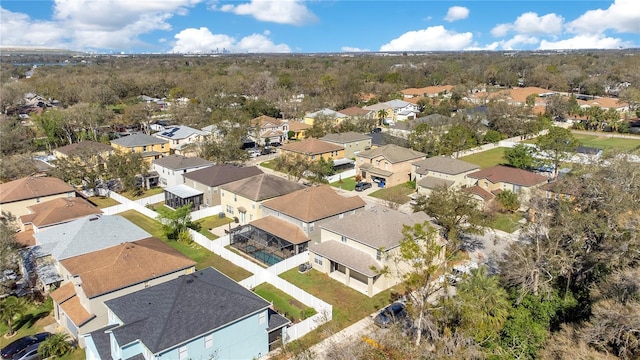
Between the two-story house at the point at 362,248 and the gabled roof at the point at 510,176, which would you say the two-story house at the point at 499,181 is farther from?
the two-story house at the point at 362,248

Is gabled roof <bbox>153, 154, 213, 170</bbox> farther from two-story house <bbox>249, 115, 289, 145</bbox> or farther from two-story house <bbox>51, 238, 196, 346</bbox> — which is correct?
two-story house <bbox>51, 238, 196, 346</bbox>

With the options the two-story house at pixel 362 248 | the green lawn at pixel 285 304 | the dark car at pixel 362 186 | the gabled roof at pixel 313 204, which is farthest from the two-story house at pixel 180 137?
the green lawn at pixel 285 304

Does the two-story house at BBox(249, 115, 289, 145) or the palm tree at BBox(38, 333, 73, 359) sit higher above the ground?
the two-story house at BBox(249, 115, 289, 145)

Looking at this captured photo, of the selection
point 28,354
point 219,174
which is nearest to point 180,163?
point 219,174

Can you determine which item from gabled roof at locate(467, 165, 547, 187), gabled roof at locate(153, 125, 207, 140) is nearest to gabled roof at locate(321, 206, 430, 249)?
gabled roof at locate(467, 165, 547, 187)

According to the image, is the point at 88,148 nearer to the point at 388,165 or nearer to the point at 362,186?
the point at 362,186
